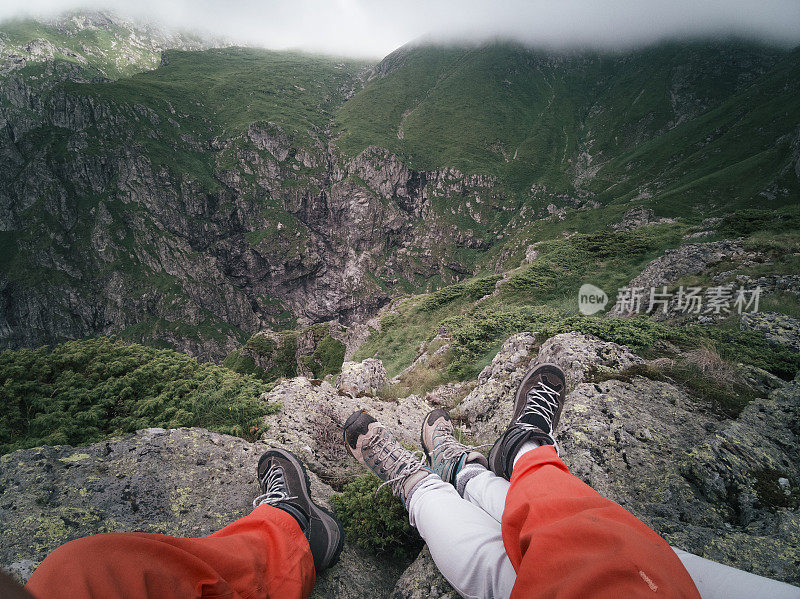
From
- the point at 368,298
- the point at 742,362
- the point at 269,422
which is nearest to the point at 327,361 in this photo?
the point at 269,422

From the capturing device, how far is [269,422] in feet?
15.8

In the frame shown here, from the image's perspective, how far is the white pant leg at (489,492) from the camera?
2883mm

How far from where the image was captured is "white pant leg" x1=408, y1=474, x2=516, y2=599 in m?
2.29

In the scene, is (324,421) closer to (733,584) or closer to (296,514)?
(296,514)

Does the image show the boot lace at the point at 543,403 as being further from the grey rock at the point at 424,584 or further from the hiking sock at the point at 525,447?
the grey rock at the point at 424,584

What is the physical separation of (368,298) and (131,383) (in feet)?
384

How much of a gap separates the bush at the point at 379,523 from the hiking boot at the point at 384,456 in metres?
0.17

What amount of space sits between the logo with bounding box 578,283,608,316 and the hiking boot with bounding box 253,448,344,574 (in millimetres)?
12009

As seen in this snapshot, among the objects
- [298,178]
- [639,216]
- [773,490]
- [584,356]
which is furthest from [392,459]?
[298,178]

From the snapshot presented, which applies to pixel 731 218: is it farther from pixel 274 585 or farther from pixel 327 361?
pixel 327 361

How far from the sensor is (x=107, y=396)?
14.0 feet

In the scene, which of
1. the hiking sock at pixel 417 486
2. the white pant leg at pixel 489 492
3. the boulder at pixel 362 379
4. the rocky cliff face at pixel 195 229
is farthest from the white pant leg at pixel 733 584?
the rocky cliff face at pixel 195 229

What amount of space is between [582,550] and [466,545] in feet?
3.33

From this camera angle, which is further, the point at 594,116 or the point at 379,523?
the point at 594,116
